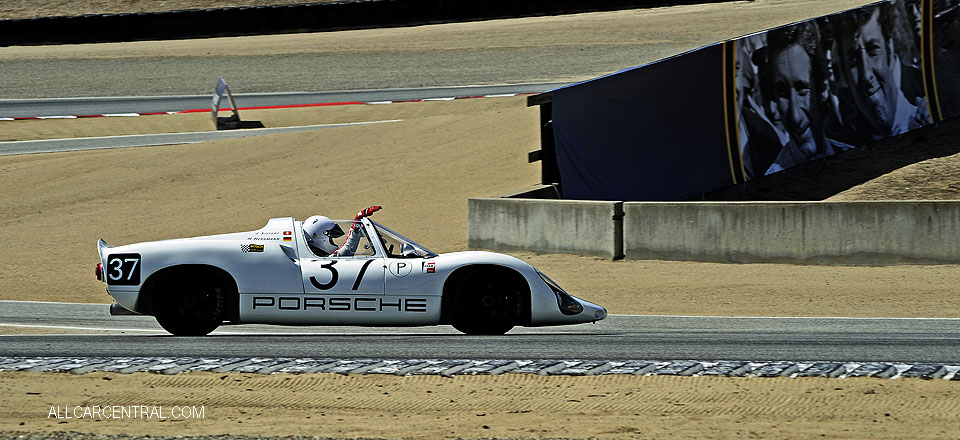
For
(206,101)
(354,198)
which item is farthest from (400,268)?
(206,101)

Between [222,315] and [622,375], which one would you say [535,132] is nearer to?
[222,315]

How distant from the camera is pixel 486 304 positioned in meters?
9.95

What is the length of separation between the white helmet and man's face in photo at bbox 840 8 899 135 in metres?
12.2

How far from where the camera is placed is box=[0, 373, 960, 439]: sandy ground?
6.45 meters

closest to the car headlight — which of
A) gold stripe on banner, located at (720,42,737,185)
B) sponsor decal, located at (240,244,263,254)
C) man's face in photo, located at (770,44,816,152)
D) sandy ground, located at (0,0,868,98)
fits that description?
sponsor decal, located at (240,244,263,254)

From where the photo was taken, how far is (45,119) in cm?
3178

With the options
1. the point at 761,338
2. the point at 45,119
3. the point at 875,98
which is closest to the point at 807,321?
the point at 761,338

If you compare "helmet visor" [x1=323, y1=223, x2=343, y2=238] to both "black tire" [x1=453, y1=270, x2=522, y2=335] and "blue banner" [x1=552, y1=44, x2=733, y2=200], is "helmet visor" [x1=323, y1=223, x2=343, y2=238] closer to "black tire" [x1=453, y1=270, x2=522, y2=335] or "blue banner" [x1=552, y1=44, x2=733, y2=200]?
"black tire" [x1=453, y1=270, x2=522, y2=335]

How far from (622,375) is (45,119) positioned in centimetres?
2779

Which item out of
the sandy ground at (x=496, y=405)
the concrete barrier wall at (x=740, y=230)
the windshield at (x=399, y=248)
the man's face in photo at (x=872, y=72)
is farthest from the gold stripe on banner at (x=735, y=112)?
the sandy ground at (x=496, y=405)

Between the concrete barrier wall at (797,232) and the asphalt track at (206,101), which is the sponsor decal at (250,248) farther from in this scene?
the asphalt track at (206,101)

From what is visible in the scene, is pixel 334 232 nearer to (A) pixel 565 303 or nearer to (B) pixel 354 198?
(A) pixel 565 303

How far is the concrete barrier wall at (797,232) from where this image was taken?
1438 cm

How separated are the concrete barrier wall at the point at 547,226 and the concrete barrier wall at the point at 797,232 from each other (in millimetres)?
264
